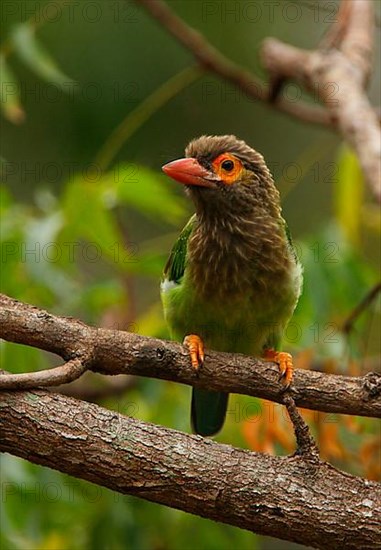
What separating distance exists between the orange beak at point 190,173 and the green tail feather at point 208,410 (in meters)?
0.81

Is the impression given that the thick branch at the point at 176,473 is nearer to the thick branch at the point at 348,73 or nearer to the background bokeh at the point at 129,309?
the background bokeh at the point at 129,309

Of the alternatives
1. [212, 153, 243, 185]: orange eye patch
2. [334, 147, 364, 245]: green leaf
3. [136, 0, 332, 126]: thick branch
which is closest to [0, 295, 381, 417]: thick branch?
[212, 153, 243, 185]: orange eye patch

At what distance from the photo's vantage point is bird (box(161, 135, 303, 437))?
11.5 feet

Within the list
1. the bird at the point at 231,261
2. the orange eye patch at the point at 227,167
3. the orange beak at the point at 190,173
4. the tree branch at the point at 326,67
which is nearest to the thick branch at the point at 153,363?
the bird at the point at 231,261

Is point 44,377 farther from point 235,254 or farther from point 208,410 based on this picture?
point 208,410

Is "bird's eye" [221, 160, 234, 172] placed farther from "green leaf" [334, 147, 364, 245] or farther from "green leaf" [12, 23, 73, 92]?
"green leaf" [334, 147, 364, 245]

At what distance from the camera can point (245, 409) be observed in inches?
160

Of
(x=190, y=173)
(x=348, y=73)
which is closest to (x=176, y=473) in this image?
(x=190, y=173)

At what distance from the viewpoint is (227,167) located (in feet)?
11.8

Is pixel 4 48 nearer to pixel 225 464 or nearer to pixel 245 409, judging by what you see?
pixel 245 409

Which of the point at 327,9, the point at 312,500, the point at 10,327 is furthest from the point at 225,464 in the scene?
the point at 327,9

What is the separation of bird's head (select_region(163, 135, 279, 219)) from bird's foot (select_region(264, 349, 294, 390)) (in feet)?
1.76

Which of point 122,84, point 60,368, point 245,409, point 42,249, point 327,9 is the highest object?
point 122,84

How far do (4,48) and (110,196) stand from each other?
90 cm
